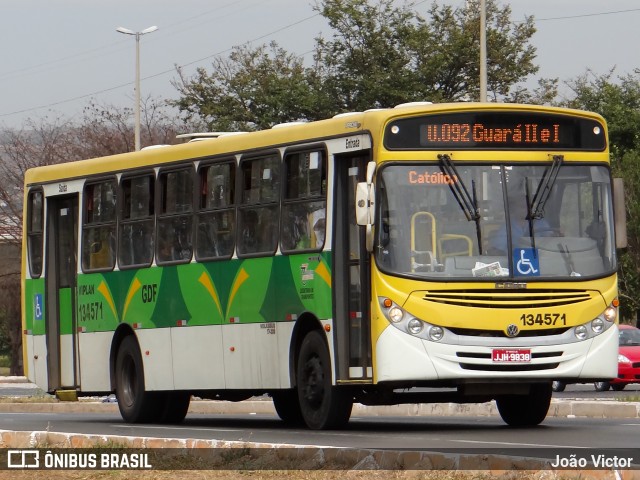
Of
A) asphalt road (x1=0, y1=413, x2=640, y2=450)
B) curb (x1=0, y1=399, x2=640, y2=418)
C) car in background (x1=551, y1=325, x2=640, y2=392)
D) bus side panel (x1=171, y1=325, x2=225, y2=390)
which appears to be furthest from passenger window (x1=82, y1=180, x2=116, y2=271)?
car in background (x1=551, y1=325, x2=640, y2=392)

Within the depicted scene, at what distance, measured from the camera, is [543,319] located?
53.5ft

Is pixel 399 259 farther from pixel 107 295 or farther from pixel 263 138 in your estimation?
pixel 107 295

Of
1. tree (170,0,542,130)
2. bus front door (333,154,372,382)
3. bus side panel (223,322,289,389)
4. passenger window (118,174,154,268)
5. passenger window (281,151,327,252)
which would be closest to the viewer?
bus front door (333,154,372,382)

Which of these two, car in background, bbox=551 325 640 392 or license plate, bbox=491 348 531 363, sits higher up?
license plate, bbox=491 348 531 363

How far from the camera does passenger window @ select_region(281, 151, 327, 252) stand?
56.8 feet

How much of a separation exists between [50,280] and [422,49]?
1414 inches

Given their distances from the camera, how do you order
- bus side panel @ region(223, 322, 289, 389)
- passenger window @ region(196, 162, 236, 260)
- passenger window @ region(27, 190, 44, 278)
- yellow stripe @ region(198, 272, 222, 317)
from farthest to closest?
passenger window @ region(27, 190, 44, 278) < yellow stripe @ region(198, 272, 222, 317) < passenger window @ region(196, 162, 236, 260) < bus side panel @ region(223, 322, 289, 389)

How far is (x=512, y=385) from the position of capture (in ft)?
54.0

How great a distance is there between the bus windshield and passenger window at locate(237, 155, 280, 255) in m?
2.07

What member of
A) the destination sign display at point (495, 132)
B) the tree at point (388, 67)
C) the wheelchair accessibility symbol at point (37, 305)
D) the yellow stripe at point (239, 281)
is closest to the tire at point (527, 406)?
the destination sign display at point (495, 132)

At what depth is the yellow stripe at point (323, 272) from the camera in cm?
1697

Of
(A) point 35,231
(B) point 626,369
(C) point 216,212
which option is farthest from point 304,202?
(B) point 626,369

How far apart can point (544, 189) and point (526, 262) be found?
33.5 inches

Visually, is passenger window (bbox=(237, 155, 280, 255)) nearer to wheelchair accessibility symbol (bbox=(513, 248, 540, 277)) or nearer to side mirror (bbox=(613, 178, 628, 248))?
Answer: wheelchair accessibility symbol (bbox=(513, 248, 540, 277))
